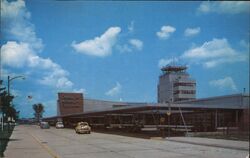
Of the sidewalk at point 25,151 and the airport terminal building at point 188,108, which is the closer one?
the sidewalk at point 25,151

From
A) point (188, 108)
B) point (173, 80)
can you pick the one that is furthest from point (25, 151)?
point (173, 80)

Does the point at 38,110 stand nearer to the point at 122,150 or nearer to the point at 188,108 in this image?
the point at 188,108

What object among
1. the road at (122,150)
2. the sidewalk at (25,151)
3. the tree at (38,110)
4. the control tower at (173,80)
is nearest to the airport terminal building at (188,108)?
the control tower at (173,80)

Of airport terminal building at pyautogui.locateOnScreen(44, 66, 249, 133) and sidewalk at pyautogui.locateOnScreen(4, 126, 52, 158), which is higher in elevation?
airport terminal building at pyautogui.locateOnScreen(44, 66, 249, 133)

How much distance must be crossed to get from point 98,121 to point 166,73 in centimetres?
7691

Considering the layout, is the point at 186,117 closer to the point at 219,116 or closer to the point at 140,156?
the point at 219,116

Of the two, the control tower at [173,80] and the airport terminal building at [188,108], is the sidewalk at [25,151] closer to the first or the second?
the airport terminal building at [188,108]

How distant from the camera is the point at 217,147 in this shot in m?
24.1

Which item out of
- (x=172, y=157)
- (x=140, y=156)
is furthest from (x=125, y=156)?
(x=172, y=157)

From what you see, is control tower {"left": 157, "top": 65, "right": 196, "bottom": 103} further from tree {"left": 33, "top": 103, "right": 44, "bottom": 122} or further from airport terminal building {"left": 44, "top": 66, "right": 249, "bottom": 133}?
tree {"left": 33, "top": 103, "right": 44, "bottom": 122}

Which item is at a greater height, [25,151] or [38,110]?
[38,110]

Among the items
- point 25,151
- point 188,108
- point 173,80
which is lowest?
point 25,151

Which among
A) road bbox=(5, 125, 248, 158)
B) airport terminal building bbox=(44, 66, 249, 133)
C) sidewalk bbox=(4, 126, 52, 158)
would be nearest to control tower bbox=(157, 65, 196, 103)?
airport terminal building bbox=(44, 66, 249, 133)

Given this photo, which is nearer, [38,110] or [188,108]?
[188,108]
